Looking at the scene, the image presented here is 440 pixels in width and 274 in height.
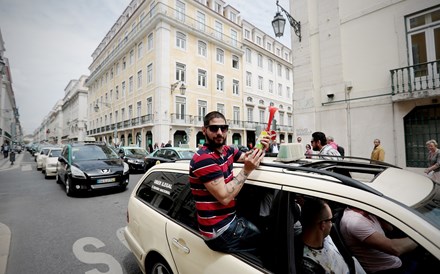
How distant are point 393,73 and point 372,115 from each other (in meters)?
1.61

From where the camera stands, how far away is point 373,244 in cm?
160

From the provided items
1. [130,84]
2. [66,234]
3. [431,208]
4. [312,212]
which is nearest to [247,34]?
[130,84]

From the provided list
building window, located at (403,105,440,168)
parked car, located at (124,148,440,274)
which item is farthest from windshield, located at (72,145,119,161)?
building window, located at (403,105,440,168)

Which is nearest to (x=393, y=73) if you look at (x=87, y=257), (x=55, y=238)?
(x=87, y=257)

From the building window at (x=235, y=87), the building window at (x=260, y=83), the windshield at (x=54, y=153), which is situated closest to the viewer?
the windshield at (x=54, y=153)

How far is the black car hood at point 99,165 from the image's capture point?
700 centimetres

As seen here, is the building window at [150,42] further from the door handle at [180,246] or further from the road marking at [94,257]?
the door handle at [180,246]

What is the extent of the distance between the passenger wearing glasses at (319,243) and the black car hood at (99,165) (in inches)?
278

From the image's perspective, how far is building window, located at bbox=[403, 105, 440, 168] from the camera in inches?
288

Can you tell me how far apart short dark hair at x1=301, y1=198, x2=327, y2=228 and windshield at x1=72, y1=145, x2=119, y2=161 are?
795cm

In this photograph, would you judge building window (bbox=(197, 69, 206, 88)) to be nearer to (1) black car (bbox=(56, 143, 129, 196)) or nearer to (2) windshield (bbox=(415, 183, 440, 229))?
(1) black car (bbox=(56, 143, 129, 196))

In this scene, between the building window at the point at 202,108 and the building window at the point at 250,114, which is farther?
the building window at the point at 250,114

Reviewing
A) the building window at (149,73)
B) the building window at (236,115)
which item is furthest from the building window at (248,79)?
the building window at (149,73)

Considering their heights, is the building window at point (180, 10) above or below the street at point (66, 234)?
above
